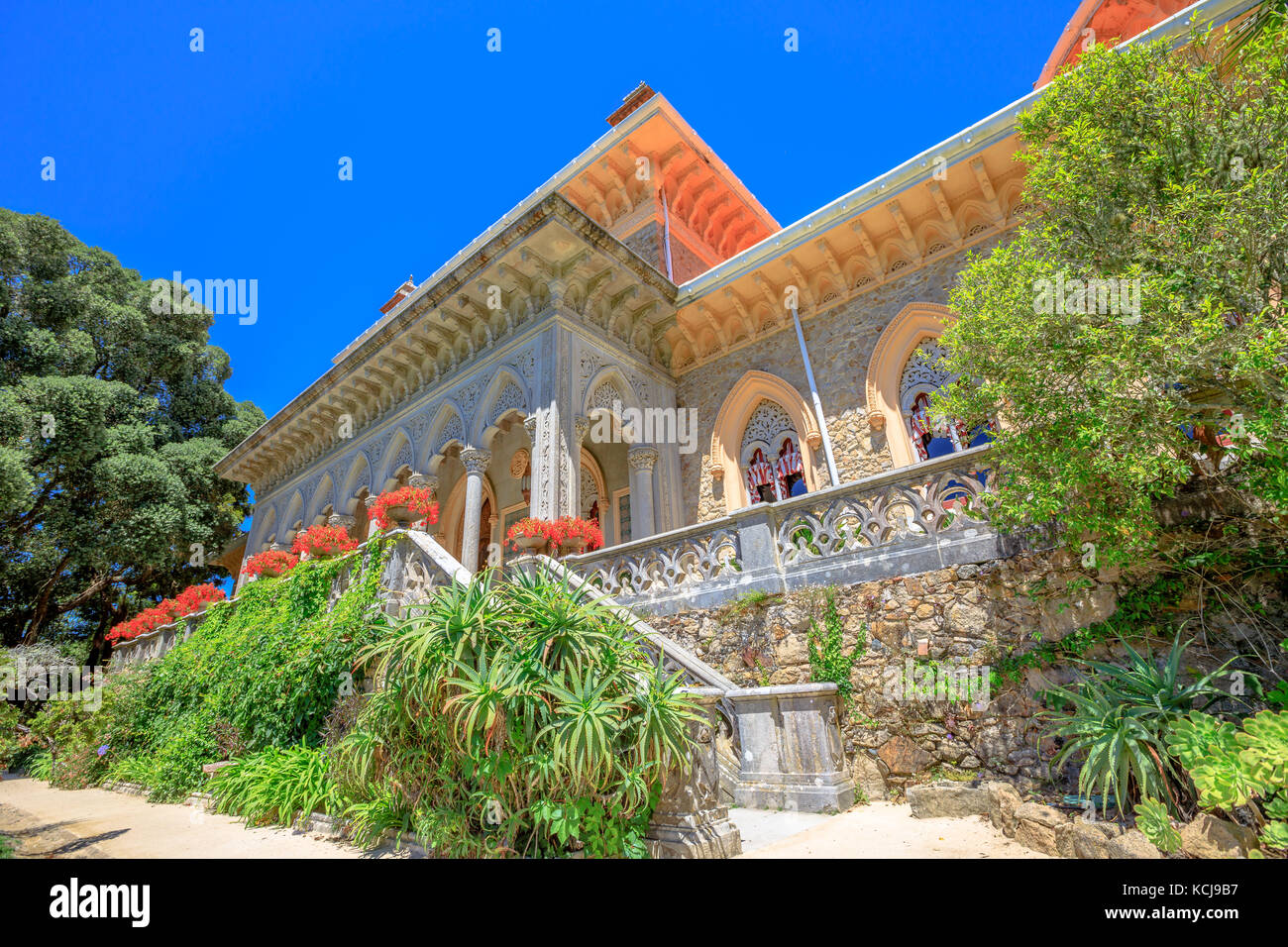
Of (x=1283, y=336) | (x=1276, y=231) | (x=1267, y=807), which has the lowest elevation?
(x=1267, y=807)

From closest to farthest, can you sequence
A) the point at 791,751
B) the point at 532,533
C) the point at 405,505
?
the point at 791,751
the point at 532,533
the point at 405,505

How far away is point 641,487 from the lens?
33.7 ft

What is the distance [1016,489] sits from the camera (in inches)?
161

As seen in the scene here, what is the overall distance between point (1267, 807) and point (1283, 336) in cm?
228

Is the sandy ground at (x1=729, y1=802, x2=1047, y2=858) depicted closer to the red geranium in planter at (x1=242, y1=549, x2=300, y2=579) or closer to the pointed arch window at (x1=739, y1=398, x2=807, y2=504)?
the pointed arch window at (x1=739, y1=398, x2=807, y2=504)

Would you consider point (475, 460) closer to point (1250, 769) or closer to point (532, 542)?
point (532, 542)

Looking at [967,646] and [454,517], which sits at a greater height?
A: [454,517]

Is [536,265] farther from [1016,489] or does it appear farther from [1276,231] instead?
[1276,231]

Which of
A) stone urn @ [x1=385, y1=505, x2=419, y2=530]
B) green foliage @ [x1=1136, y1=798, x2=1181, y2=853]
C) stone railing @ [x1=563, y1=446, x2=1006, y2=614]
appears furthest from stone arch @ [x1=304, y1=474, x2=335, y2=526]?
green foliage @ [x1=1136, y1=798, x2=1181, y2=853]

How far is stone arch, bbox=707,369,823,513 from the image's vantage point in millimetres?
9820

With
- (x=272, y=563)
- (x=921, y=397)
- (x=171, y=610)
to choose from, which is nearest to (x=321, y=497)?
(x=171, y=610)

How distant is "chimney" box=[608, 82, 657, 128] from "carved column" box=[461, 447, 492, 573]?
8125mm

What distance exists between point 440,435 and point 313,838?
8352 mm
